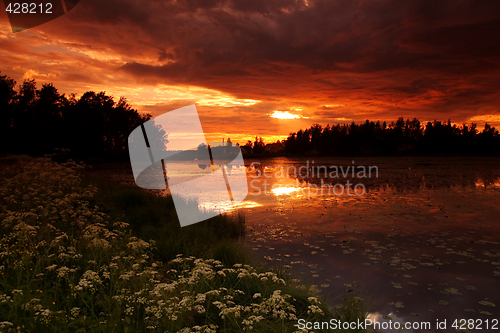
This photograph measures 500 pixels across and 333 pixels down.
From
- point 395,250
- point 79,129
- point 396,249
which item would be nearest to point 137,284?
point 395,250

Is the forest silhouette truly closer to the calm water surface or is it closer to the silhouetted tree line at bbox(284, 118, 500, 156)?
the silhouetted tree line at bbox(284, 118, 500, 156)

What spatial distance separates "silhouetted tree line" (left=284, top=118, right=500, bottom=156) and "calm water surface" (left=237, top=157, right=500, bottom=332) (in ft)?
357

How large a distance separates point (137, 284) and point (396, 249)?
25.7ft

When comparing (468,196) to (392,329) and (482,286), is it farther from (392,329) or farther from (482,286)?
(392,329)

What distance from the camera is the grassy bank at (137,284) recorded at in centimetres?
436

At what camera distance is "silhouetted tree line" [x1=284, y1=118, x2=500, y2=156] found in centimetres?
11612

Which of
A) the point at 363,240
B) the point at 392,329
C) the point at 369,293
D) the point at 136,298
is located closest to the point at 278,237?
the point at 363,240

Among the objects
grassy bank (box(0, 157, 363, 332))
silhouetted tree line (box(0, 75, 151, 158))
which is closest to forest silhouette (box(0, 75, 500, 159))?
silhouetted tree line (box(0, 75, 151, 158))

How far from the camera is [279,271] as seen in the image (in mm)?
7293

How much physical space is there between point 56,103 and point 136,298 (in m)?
81.7

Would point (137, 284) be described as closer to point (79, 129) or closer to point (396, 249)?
point (396, 249)

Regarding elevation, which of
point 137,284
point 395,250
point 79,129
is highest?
point 79,129

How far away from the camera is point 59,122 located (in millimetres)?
67000

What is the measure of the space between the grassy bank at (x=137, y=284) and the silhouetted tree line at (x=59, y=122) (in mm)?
61453
